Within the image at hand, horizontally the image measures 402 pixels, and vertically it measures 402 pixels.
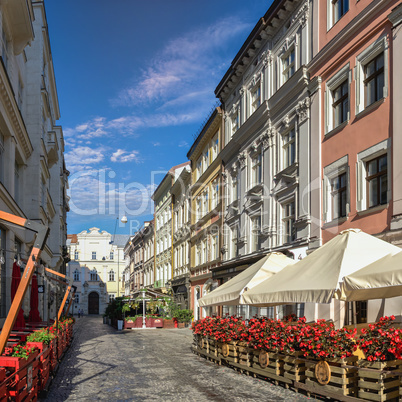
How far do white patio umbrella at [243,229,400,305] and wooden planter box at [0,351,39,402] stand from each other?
17.3 feet

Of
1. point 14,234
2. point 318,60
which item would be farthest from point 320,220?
point 14,234

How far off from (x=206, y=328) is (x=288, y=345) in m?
6.00

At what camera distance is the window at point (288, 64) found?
Result: 21.6 meters

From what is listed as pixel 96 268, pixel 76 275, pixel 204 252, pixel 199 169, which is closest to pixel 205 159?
pixel 199 169

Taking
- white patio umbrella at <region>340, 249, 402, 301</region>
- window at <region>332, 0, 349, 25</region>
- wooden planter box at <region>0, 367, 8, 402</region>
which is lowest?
wooden planter box at <region>0, 367, 8, 402</region>

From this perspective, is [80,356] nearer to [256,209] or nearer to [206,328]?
[206,328]

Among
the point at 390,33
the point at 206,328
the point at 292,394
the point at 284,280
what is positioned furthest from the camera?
the point at 206,328

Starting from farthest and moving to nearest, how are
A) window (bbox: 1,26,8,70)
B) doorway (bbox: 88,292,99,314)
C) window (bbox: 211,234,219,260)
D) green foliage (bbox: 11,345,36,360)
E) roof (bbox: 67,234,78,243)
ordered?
roof (bbox: 67,234,78,243), doorway (bbox: 88,292,99,314), window (bbox: 211,234,219,260), window (bbox: 1,26,8,70), green foliage (bbox: 11,345,36,360)

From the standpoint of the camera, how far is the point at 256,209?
81.2 feet

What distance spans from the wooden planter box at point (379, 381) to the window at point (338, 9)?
12.9 metres

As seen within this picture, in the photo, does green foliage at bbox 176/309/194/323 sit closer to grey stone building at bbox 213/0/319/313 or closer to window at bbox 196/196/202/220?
window at bbox 196/196/202/220

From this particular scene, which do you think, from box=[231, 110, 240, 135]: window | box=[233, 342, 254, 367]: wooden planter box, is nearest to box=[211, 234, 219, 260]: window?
box=[231, 110, 240, 135]: window

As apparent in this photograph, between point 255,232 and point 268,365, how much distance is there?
1379cm

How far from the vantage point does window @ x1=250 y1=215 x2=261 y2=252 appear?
24781 mm
